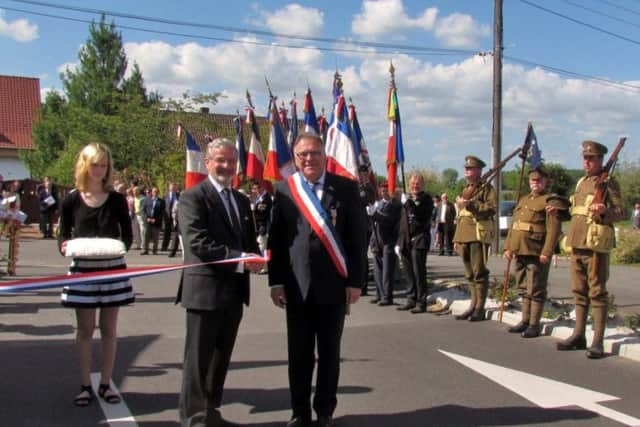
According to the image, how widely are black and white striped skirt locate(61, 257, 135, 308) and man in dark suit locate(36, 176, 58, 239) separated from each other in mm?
16584

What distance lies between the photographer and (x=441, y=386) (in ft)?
18.3

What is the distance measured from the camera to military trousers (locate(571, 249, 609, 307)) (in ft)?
22.0

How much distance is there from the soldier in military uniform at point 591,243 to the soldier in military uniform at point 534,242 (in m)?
0.64

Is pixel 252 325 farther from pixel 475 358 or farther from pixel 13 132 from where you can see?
pixel 13 132

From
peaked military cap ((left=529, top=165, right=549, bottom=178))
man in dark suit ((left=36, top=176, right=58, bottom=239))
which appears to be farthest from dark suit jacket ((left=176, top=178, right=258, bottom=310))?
man in dark suit ((left=36, top=176, right=58, bottom=239))

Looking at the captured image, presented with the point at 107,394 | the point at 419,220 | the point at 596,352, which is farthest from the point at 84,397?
the point at 419,220

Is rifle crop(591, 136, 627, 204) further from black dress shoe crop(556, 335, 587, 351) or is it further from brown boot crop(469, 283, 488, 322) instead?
brown boot crop(469, 283, 488, 322)

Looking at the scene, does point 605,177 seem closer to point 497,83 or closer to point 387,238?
point 387,238

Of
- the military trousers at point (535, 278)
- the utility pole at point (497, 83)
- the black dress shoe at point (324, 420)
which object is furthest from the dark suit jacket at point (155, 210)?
the black dress shoe at point (324, 420)

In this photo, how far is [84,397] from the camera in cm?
496

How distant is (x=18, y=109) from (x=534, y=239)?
58.2 m

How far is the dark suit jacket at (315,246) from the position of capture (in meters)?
4.39

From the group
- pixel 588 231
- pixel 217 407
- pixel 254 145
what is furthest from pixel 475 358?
pixel 254 145

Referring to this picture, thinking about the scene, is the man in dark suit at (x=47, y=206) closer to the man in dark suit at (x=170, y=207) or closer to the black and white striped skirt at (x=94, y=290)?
the man in dark suit at (x=170, y=207)
